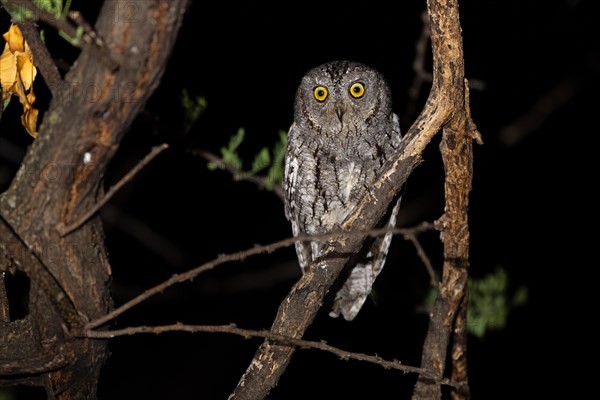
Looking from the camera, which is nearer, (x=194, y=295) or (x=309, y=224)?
(x=309, y=224)

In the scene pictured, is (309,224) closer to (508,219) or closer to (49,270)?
(49,270)

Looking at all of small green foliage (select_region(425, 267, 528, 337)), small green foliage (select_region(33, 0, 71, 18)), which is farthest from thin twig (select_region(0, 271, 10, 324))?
small green foliage (select_region(425, 267, 528, 337))

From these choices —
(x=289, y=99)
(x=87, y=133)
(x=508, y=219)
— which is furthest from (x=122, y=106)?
(x=508, y=219)

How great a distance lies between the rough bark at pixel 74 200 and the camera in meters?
0.96

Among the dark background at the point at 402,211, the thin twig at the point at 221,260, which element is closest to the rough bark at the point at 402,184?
the thin twig at the point at 221,260

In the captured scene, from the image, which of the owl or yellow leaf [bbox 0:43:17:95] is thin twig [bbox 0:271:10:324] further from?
the owl

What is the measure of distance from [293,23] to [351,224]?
6.68ft

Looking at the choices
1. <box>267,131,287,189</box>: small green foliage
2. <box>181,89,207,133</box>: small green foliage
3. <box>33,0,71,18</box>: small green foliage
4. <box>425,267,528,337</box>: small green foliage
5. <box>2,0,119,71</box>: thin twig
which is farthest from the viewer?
<box>425,267,528,337</box>: small green foliage

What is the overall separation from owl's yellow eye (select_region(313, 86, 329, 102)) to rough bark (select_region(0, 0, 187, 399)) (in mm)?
1280

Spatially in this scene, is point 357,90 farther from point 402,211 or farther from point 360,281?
point 402,211

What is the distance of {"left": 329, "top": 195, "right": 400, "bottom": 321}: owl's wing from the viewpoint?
8.05 ft

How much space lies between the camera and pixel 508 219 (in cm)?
383

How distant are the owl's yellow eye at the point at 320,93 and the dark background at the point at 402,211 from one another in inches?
38.8

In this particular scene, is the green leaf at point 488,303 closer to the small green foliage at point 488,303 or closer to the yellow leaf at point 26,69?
the small green foliage at point 488,303
